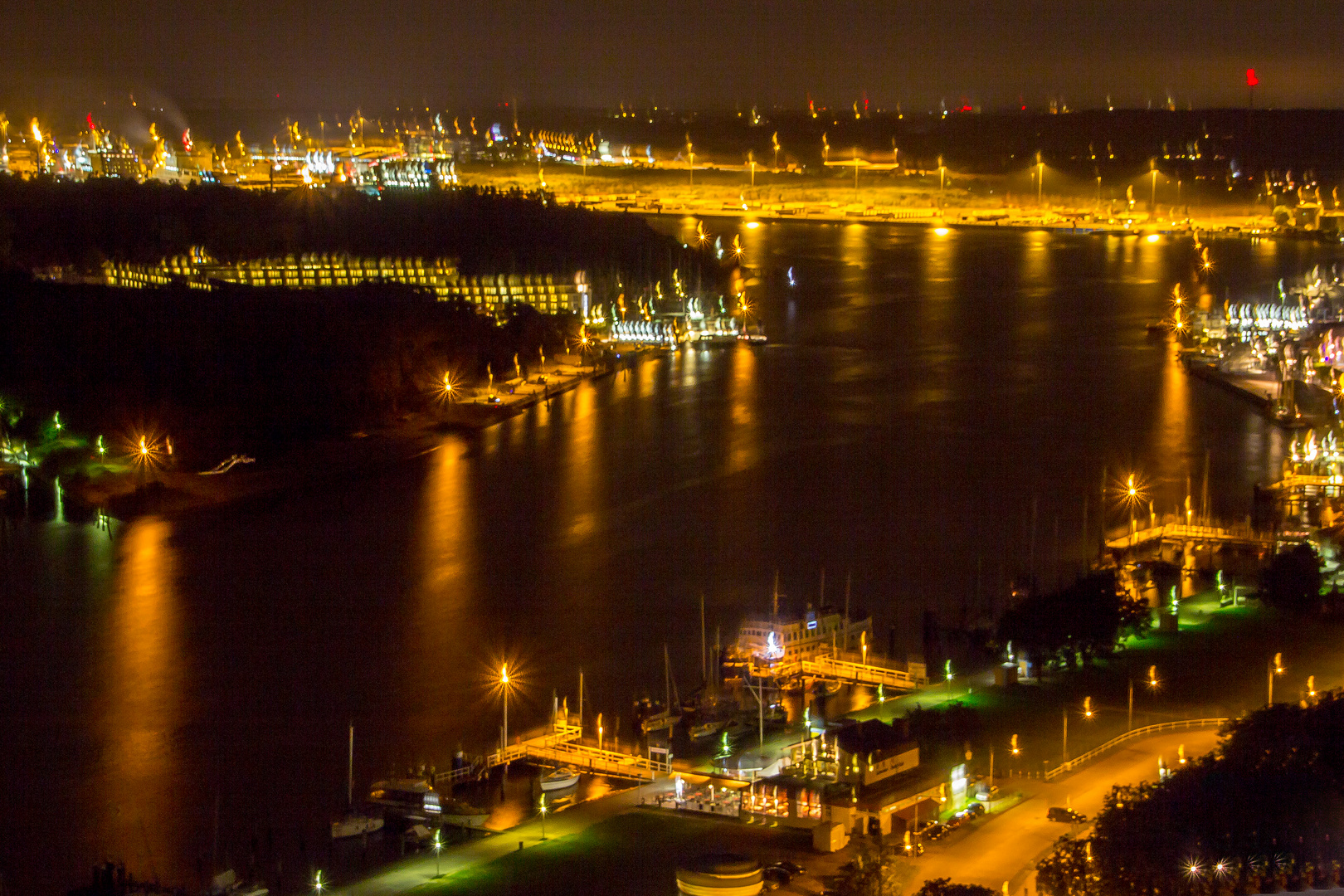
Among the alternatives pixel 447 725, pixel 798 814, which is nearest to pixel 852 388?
pixel 447 725

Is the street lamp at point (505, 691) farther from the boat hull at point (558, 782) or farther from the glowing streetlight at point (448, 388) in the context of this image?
the glowing streetlight at point (448, 388)

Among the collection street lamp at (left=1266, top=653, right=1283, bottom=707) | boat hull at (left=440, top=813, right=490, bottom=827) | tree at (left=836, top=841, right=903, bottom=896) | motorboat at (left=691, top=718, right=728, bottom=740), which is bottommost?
boat hull at (left=440, top=813, right=490, bottom=827)

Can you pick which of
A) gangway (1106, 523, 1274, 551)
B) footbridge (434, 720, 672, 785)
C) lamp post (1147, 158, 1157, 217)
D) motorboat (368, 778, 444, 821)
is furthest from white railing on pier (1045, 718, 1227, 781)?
lamp post (1147, 158, 1157, 217)

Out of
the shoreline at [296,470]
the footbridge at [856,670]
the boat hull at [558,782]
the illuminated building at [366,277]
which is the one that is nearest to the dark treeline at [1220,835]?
the boat hull at [558,782]

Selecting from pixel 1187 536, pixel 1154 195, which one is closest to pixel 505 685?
pixel 1187 536

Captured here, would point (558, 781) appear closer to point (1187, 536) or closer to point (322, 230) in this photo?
point (1187, 536)

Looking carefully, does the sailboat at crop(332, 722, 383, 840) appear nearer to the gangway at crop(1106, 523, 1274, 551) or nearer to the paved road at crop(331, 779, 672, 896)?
the paved road at crop(331, 779, 672, 896)
